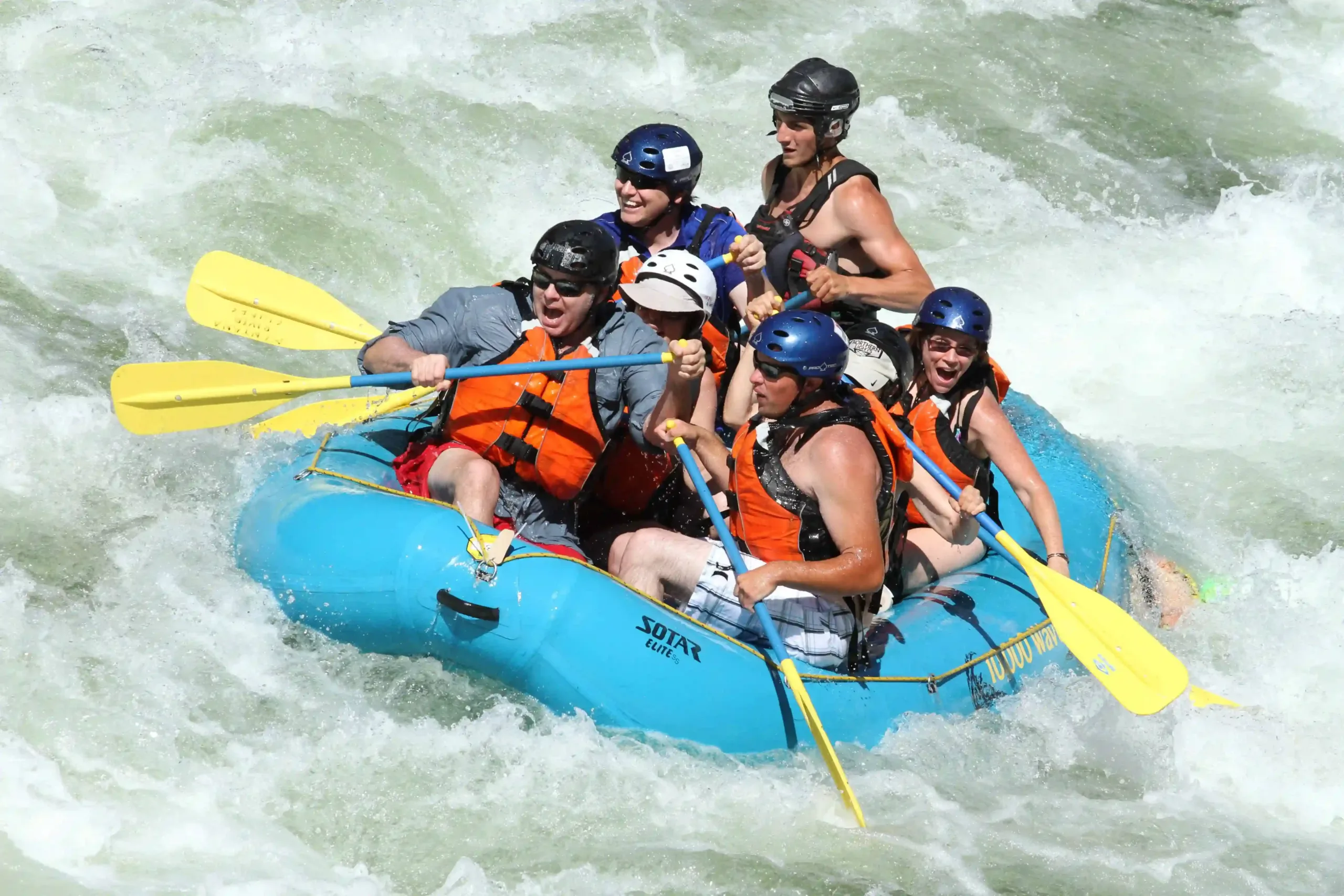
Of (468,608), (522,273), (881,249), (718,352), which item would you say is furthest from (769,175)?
(522,273)

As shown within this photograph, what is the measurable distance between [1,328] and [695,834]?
4.18 m

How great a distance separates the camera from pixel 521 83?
9.39 metres

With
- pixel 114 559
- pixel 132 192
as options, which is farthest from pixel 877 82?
pixel 114 559

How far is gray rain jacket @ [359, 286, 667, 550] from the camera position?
15.5 ft

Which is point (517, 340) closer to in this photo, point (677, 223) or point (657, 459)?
point (657, 459)

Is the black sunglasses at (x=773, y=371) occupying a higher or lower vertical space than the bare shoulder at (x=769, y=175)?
lower

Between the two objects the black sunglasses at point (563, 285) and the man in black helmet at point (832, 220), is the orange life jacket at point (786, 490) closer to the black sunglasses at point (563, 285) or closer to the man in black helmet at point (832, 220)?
the black sunglasses at point (563, 285)

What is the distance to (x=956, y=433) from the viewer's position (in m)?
5.12

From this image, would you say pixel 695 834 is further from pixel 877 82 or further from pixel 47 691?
pixel 877 82

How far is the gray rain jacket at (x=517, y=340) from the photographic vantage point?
4.73 metres

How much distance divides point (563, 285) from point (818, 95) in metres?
1.36

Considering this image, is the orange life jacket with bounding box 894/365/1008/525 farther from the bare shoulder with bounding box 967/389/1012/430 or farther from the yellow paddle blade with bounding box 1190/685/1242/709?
the yellow paddle blade with bounding box 1190/685/1242/709

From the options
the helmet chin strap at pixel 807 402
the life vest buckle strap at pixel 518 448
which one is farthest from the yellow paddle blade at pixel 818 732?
the life vest buckle strap at pixel 518 448

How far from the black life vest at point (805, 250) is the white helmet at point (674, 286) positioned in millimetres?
586
